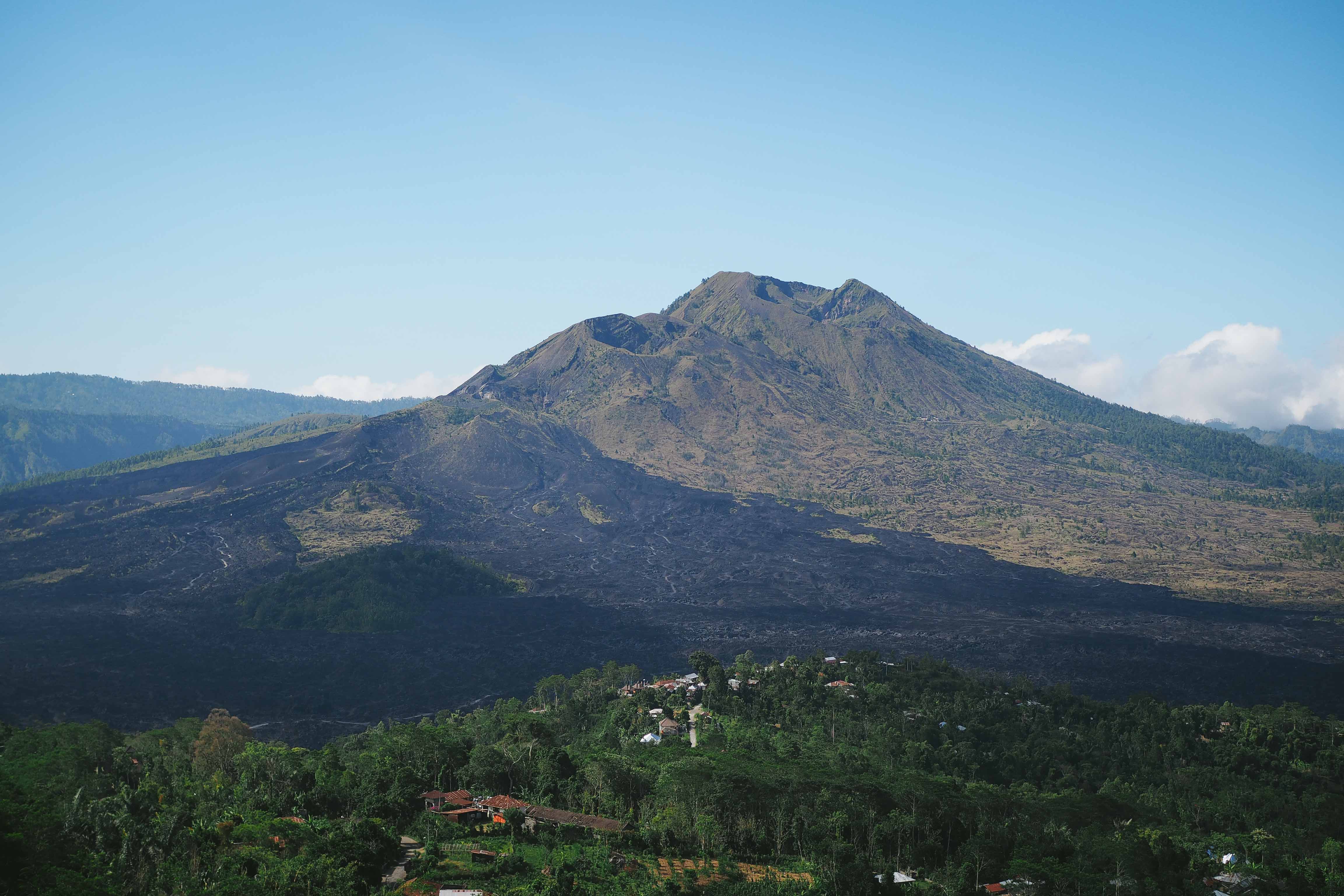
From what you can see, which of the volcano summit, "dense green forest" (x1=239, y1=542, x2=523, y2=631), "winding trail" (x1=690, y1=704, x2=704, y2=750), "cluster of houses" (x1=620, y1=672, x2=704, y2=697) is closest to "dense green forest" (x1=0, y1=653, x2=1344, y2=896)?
"winding trail" (x1=690, y1=704, x2=704, y2=750)

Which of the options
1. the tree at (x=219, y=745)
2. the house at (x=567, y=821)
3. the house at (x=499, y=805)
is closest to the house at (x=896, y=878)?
the house at (x=567, y=821)

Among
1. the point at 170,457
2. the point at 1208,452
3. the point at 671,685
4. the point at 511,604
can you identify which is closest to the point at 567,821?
the point at 671,685

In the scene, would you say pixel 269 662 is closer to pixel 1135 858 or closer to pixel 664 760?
pixel 664 760

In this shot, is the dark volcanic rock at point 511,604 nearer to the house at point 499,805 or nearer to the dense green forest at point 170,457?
the dense green forest at point 170,457

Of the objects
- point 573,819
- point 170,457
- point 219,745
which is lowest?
point 219,745

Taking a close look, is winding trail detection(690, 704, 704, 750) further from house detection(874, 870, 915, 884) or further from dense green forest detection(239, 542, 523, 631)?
dense green forest detection(239, 542, 523, 631)

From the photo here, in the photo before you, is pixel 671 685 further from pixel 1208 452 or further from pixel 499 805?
pixel 1208 452
